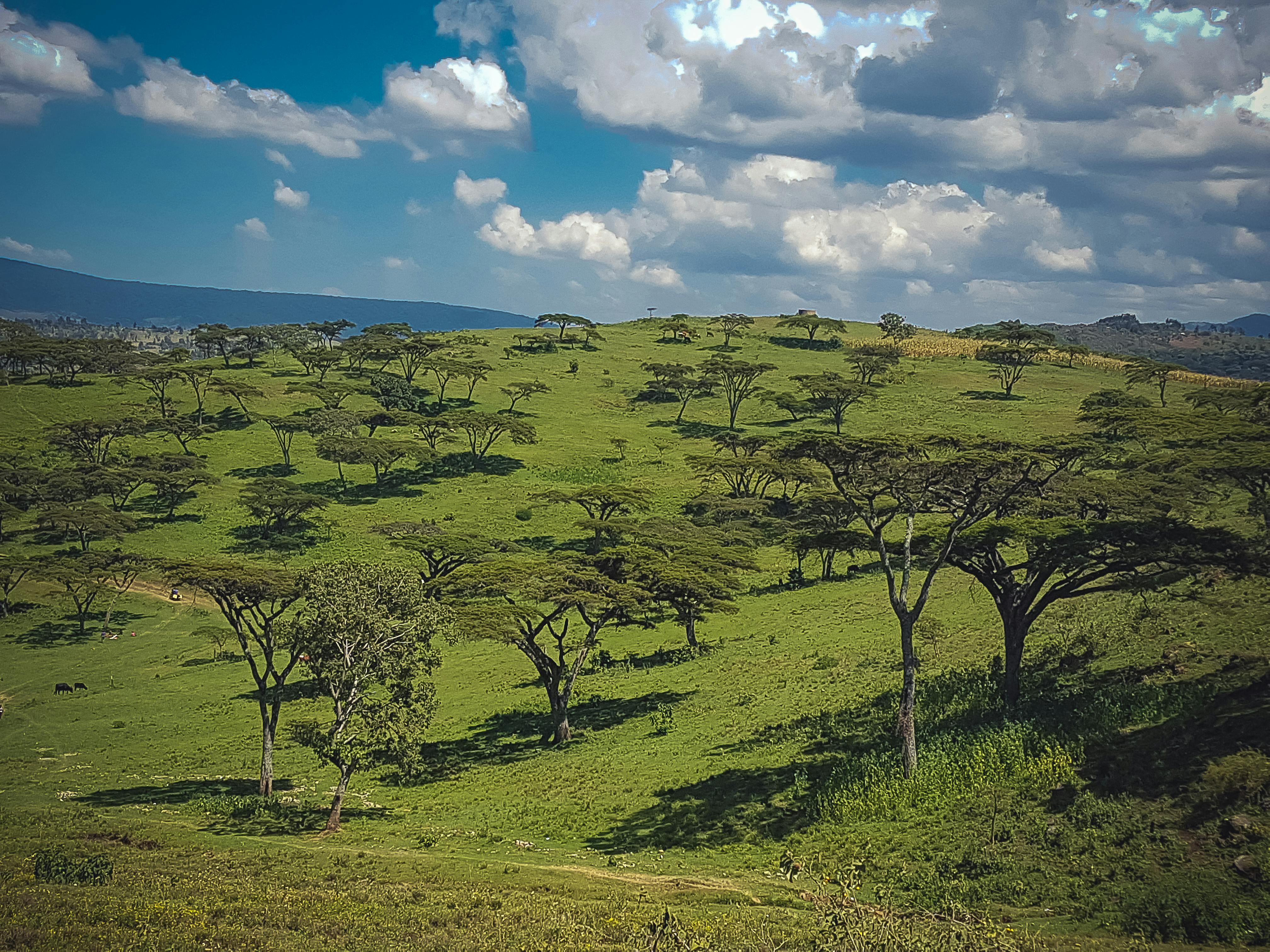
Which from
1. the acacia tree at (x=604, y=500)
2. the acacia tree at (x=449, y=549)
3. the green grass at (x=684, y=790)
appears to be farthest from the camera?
the acacia tree at (x=604, y=500)

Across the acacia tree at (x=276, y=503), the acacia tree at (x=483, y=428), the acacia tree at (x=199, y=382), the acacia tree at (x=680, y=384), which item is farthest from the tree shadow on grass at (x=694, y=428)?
the acacia tree at (x=199, y=382)

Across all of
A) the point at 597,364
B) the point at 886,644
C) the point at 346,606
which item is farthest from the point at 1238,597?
the point at 597,364

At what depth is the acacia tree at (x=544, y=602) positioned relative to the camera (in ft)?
99.1

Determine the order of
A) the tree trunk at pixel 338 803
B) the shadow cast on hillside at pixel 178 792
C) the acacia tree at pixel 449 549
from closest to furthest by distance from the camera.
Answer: the tree trunk at pixel 338 803 < the shadow cast on hillside at pixel 178 792 < the acacia tree at pixel 449 549

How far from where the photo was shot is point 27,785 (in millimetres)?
28297

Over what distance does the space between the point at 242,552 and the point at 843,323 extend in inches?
4120

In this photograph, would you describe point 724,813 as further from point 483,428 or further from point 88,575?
point 483,428

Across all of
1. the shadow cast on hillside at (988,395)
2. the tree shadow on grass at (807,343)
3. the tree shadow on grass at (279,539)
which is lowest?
the tree shadow on grass at (279,539)

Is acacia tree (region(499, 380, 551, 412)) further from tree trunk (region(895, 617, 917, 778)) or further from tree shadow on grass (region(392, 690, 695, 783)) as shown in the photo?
tree trunk (region(895, 617, 917, 778))

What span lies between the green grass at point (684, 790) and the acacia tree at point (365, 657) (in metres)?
2.40

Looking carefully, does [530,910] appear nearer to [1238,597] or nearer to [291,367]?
[1238,597]

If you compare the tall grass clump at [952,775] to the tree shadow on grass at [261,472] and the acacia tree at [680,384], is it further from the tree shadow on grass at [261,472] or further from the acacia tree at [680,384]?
the acacia tree at [680,384]

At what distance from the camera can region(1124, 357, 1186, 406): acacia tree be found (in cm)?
9038

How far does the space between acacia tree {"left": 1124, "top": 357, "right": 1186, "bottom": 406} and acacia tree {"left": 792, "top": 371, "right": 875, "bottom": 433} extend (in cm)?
2968
